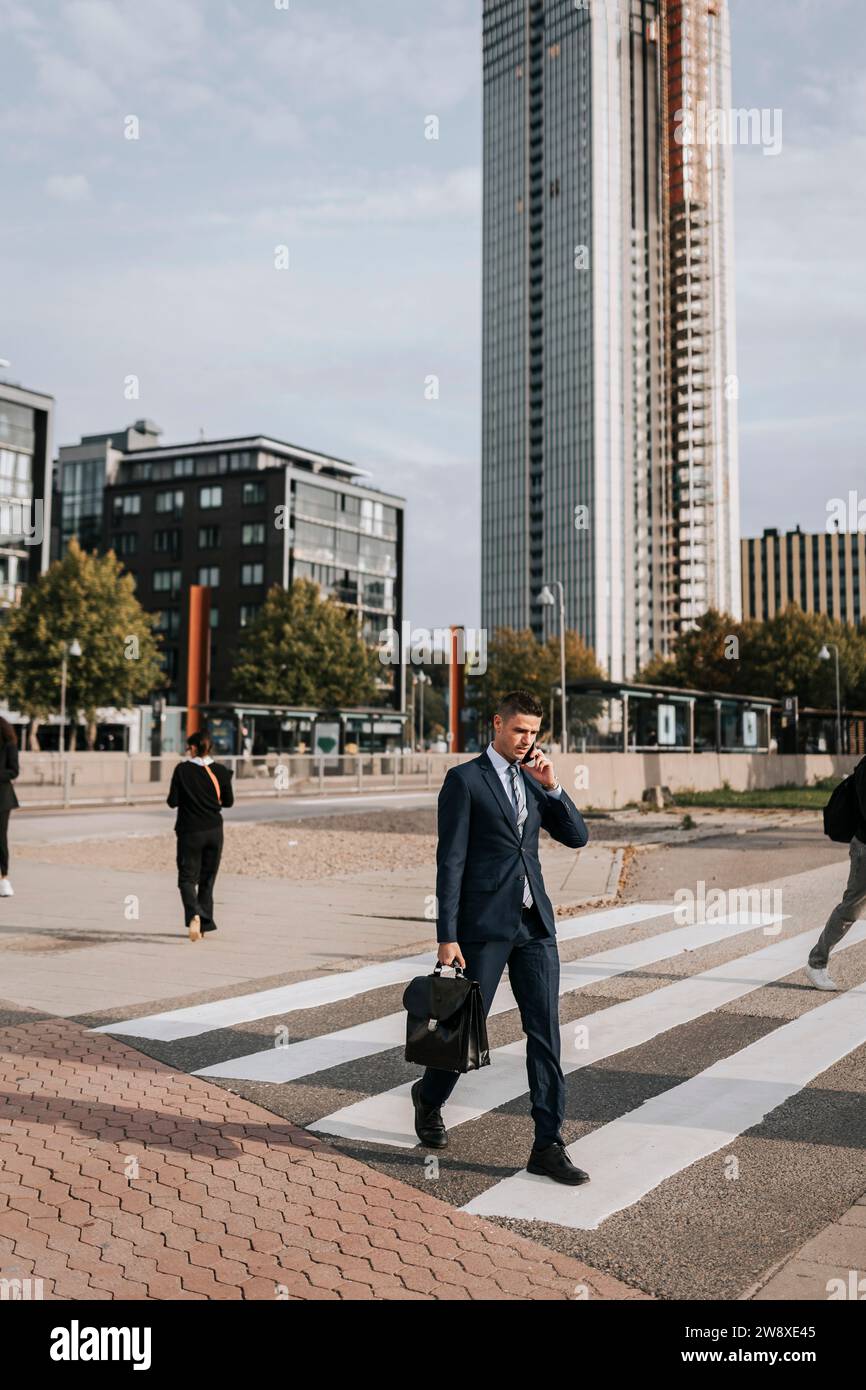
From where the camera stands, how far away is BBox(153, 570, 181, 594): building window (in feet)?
311

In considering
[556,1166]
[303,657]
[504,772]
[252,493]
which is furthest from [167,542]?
[556,1166]

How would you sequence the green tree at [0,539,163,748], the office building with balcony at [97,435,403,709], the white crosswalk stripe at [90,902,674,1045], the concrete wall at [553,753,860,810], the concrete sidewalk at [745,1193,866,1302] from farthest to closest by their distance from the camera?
the office building with balcony at [97,435,403,709] < the green tree at [0,539,163,748] < the concrete wall at [553,753,860,810] < the white crosswalk stripe at [90,902,674,1045] < the concrete sidewalk at [745,1193,866,1302]

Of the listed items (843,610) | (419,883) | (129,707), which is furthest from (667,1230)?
(843,610)

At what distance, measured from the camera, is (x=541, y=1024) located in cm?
461

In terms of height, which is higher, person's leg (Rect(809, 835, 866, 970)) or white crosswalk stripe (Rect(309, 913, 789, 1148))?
person's leg (Rect(809, 835, 866, 970))

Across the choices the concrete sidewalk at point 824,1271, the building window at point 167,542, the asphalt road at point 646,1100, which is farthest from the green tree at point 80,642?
the concrete sidewalk at point 824,1271

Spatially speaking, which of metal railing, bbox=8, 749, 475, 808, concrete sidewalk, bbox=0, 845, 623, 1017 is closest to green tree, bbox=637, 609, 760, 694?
metal railing, bbox=8, 749, 475, 808

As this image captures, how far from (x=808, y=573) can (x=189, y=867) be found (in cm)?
17072

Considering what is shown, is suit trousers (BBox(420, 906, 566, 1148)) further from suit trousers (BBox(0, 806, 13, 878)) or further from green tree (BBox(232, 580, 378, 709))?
green tree (BBox(232, 580, 378, 709))

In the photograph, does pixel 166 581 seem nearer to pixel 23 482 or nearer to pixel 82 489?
pixel 82 489

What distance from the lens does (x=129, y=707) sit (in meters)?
55.5

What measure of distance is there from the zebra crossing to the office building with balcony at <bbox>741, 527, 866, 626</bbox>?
166m

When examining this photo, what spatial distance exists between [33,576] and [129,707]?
2318cm

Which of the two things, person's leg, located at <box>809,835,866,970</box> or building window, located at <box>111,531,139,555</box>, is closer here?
person's leg, located at <box>809,835,866,970</box>
